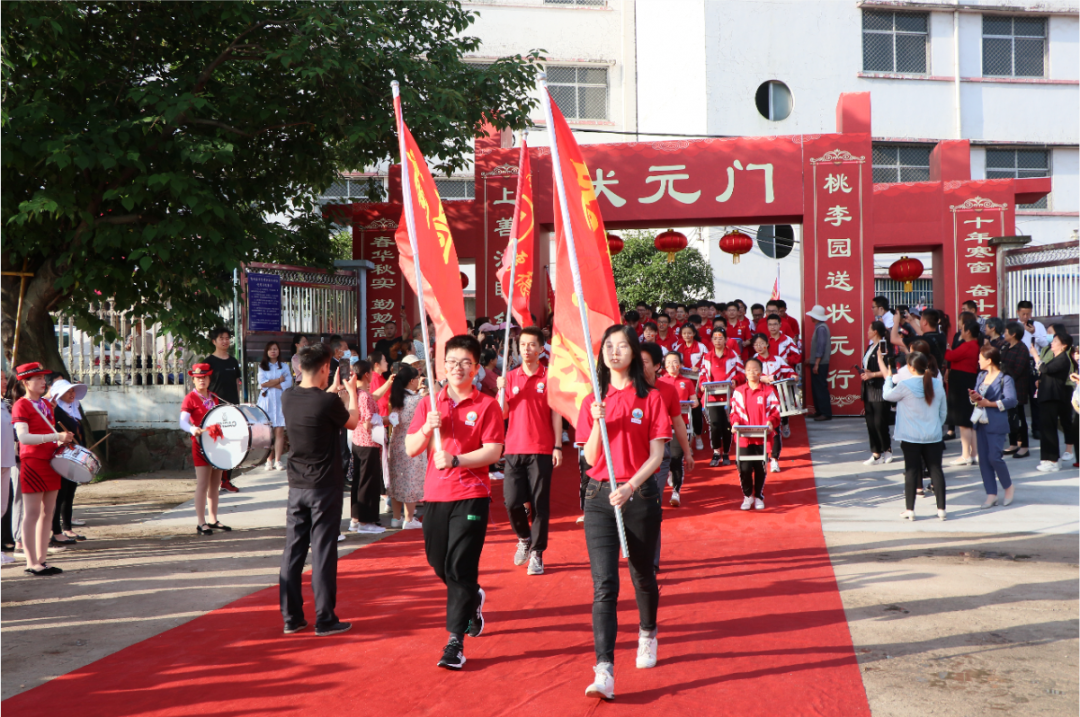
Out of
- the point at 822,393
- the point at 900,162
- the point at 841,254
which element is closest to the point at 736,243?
the point at 841,254

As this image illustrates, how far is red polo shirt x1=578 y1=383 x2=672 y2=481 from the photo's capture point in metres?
4.55

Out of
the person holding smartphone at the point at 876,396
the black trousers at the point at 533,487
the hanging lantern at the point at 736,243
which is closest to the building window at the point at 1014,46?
the hanging lantern at the point at 736,243

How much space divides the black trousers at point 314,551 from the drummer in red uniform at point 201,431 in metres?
3.03

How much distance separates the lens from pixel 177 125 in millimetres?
9914

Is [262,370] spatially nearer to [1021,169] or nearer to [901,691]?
[901,691]

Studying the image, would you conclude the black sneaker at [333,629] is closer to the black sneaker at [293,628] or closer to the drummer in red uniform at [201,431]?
the black sneaker at [293,628]

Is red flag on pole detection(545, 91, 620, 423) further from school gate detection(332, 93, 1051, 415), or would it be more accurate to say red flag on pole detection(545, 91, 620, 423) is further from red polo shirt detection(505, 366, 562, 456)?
school gate detection(332, 93, 1051, 415)

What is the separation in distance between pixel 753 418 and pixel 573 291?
469cm

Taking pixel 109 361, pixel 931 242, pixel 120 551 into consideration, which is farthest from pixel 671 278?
pixel 120 551

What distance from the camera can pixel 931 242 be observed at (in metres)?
16.2

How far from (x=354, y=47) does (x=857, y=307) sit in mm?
8917

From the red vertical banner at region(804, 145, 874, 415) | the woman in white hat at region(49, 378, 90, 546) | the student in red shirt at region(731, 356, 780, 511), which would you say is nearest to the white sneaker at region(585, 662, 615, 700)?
the student in red shirt at region(731, 356, 780, 511)

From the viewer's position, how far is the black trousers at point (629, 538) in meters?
4.41

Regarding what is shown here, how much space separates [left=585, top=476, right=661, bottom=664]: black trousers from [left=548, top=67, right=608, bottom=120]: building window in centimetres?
2386
